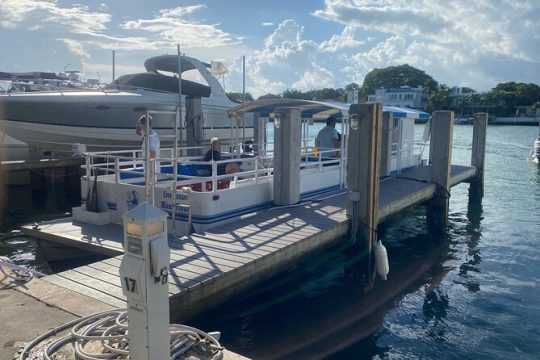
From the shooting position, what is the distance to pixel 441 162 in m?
13.8

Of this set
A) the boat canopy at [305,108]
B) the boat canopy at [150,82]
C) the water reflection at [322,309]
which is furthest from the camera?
the boat canopy at [150,82]

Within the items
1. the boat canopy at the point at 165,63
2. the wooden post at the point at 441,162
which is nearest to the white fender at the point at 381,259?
the wooden post at the point at 441,162

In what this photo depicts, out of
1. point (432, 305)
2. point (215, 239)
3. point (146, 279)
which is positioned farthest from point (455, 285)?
point (146, 279)

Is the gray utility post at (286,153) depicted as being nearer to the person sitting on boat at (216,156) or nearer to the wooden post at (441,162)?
the person sitting on boat at (216,156)

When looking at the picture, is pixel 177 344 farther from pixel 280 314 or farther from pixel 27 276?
pixel 280 314

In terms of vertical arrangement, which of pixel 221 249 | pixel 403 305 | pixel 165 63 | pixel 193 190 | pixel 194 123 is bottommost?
pixel 403 305

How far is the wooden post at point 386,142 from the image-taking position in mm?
15594

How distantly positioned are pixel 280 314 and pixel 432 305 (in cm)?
315

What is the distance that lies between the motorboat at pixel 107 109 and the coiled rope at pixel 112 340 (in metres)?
12.3

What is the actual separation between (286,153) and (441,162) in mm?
5473

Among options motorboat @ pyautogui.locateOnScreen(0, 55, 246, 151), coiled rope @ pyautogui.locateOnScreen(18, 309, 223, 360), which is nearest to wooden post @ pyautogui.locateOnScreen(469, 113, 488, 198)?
motorboat @ pyautogui.locateOnScreen(0, 55, 246, 151)

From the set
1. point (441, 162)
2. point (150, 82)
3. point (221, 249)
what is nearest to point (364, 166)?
point (221, 249)

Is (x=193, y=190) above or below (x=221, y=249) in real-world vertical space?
above

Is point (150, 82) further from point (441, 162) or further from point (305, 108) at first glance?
point (441, 162)
